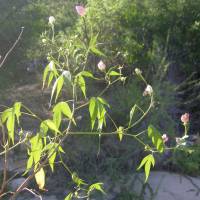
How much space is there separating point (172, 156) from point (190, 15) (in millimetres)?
2054

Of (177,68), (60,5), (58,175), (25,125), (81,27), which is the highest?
(60,5)

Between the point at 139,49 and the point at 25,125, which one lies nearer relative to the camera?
the point at 25,125

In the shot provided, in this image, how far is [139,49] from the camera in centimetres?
646

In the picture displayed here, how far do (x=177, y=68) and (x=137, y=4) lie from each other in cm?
86

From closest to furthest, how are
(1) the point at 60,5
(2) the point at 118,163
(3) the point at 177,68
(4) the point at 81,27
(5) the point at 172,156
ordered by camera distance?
(2) the point at 118,163, (5) the point at 172,156, (4) the point at 81,27, (3) the point at 177,68, (1) the point at 60,5

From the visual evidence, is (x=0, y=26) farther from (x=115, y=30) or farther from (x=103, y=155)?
(x=103, y=155)

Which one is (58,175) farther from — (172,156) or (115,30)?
(115,30)

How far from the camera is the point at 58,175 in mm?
4992

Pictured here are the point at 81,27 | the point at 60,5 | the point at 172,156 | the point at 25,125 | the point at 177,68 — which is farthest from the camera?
the point at 60,5

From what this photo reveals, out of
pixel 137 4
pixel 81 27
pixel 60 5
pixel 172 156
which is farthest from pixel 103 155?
pixel 60 5

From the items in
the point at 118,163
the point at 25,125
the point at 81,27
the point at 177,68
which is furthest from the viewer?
the point at 177,68

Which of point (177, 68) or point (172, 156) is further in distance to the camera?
point (177, 68)

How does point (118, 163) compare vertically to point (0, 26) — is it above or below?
below

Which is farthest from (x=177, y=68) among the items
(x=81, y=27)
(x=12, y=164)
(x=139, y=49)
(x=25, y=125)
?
(x=12, y=164)
